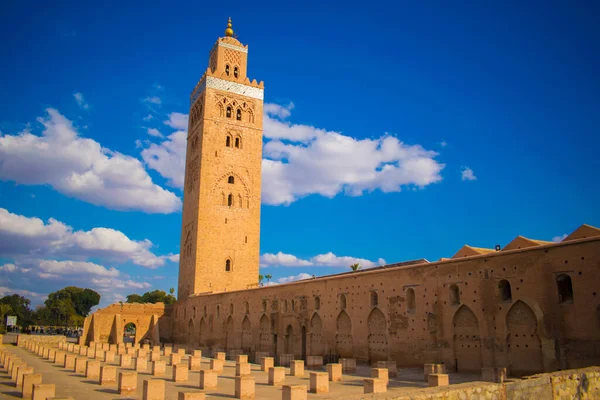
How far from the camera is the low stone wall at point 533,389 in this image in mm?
5777

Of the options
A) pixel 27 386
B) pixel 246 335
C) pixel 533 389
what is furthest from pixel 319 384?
pixel 246 335

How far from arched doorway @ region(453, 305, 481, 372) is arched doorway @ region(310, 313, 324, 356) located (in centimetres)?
714

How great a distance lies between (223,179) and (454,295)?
22170 mm

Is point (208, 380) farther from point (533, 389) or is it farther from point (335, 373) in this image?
point (533, 389)

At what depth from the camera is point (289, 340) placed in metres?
23.1

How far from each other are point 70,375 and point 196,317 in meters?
16.8

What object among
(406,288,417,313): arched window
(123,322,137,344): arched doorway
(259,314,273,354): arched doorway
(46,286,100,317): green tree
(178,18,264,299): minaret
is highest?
(178,18,264,299): minaret

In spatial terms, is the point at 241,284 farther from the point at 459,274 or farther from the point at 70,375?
the point at 459,274

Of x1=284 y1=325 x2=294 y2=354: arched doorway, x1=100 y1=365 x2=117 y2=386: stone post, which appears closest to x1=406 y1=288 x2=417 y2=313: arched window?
x1=284 y1=325 x2=294 y2=354: arched doorway

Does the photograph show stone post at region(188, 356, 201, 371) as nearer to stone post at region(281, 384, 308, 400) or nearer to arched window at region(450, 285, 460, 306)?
arched window at region(450, 285, 460, 306)

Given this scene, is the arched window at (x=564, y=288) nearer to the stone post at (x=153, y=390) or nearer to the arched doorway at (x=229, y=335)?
the stone post at (x=153, y=390)

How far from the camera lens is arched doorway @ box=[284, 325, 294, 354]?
75.0ft

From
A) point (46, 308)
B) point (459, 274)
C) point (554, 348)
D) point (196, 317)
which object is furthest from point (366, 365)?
point (46, 308)

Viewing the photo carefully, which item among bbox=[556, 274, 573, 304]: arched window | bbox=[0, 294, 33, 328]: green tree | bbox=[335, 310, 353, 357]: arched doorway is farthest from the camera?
bbox=[0, 294, 33, 328]: green tree
